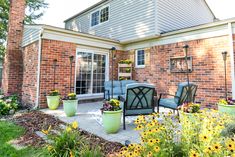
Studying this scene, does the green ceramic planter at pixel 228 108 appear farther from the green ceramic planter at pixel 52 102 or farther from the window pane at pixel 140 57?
the green ceramic planter at pixel 52 102

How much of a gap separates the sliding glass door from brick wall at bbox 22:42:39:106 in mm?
1704

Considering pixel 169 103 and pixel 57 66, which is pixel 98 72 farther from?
pixel 169 103

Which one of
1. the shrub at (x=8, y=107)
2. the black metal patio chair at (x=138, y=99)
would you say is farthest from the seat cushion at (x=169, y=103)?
the shrub at (x=8, y=107)

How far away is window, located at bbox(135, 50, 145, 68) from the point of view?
8.53m

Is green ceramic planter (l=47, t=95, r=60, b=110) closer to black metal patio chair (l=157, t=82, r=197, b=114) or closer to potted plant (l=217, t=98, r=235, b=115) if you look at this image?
black metal patio chair (l=157, t=82, r=197, b=114)

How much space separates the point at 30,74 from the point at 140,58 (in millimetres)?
5225

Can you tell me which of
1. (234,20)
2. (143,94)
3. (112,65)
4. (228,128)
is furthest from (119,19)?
(228,128)

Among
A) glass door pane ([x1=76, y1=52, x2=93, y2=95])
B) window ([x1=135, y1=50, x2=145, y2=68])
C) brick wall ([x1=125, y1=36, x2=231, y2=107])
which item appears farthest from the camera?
window ([x1=135, y1=50, x2=145, y2=68])

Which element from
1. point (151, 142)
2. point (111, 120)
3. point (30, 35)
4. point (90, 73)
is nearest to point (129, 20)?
point (90, 73)

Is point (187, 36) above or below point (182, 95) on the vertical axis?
above

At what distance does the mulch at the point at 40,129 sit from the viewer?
9.50ft

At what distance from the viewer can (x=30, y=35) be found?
712 centimetres

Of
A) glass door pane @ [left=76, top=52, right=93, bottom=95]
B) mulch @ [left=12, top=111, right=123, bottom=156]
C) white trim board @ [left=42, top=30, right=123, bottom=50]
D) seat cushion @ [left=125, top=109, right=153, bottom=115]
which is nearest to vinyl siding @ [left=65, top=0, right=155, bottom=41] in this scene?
white trim board @ [left=42, top=30, right=123, bottom=50]

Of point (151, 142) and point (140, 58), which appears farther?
point (140, 58)
